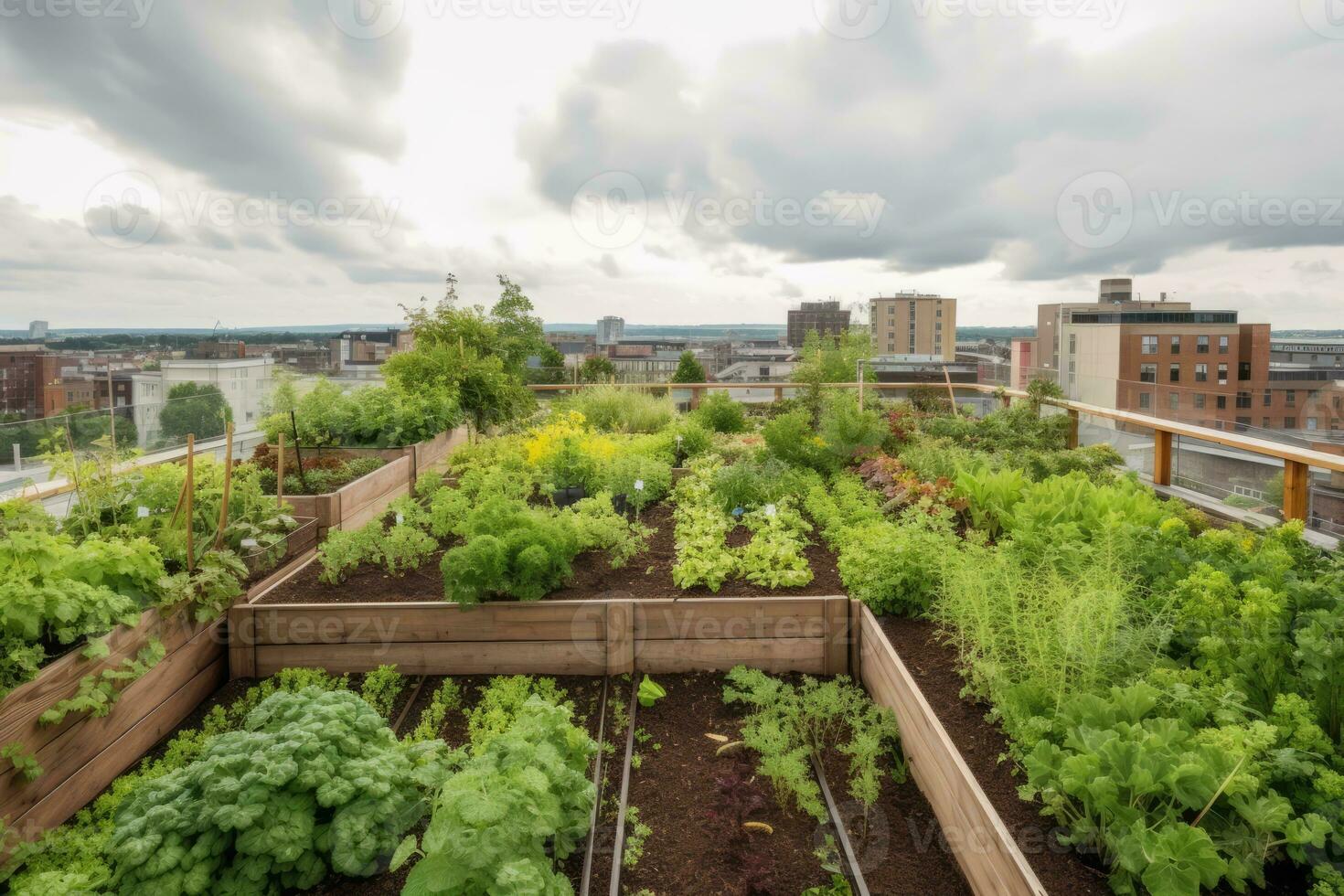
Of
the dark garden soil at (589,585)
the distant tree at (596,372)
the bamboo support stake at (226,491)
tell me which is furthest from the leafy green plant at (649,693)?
the distant tree at (596,372)

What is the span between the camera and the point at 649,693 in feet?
10.2

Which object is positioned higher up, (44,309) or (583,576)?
(44,309)

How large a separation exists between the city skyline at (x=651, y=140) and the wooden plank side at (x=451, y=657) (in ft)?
10.3

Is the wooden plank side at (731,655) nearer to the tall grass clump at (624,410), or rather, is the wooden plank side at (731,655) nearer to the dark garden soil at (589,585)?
the dark garden soil at (589,585)

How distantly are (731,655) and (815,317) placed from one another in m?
35.5

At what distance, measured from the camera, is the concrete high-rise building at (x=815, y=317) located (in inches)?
1404

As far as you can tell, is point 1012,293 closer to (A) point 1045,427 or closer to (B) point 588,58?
(A) point 1045,427

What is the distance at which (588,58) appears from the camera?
6387mm

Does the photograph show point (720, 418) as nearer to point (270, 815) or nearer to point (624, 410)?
point (624, 410)

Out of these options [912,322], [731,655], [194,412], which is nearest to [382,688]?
[731,655]

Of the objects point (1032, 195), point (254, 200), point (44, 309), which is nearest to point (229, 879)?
point (254, 200)

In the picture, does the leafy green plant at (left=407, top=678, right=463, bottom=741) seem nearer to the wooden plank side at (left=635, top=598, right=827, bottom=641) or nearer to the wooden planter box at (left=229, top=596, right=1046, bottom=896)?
the wooden planter box at (left=229, top=596, right=1046, bottom=896)

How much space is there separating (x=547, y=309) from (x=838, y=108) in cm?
1289

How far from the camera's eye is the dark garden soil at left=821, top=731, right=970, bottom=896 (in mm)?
2047
